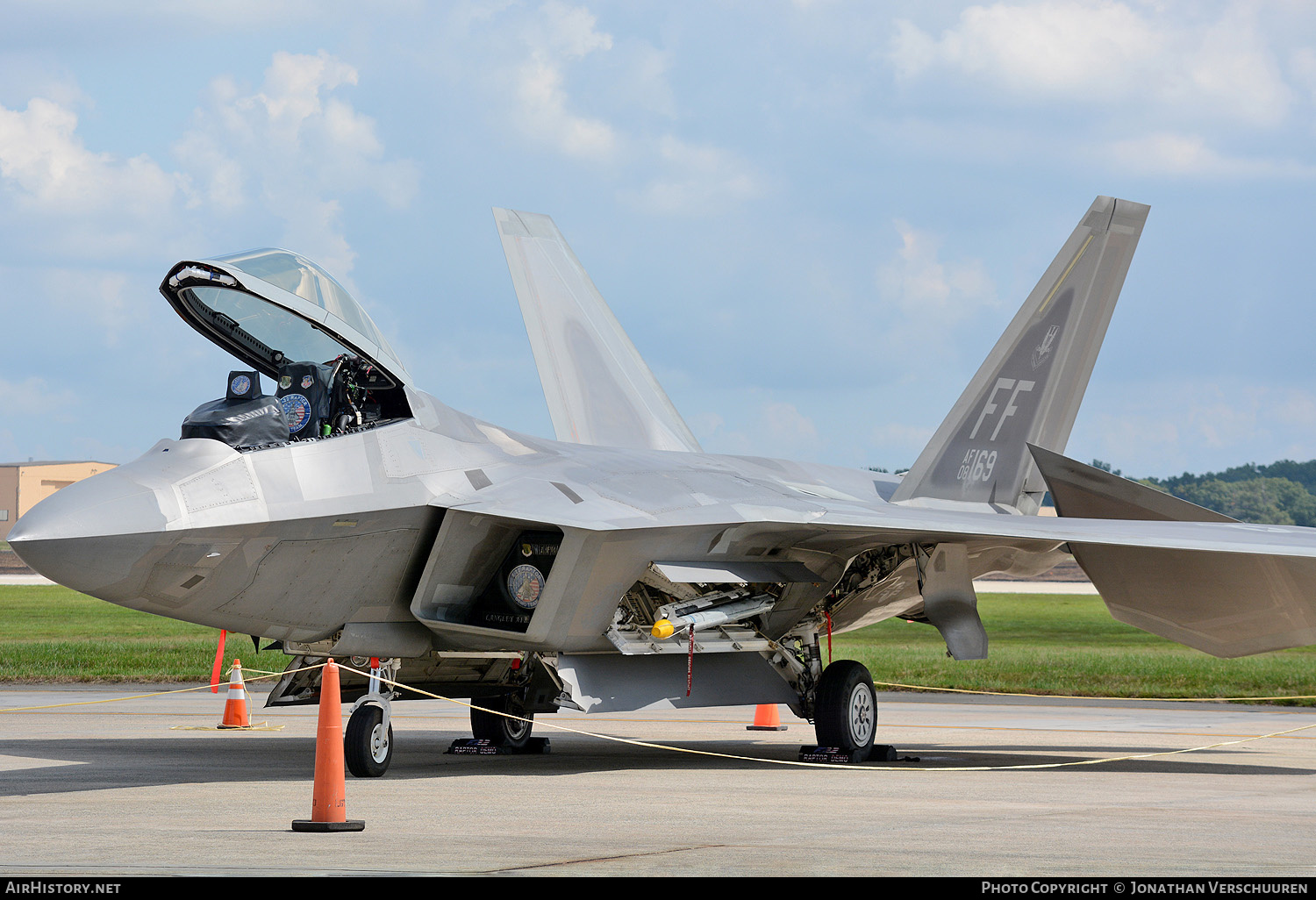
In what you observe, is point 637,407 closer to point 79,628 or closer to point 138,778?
point 138,778

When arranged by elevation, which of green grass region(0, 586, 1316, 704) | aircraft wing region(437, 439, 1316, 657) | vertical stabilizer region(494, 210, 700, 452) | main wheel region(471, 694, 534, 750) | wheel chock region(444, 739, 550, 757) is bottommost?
wheel chock region(444, 739, 550, 757)

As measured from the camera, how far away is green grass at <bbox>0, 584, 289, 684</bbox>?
886 inches

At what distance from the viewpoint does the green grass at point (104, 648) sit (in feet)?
73.9

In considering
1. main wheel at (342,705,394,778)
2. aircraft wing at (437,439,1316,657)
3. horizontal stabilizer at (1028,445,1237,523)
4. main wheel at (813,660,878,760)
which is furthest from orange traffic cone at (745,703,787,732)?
main wheel at (342,705,394,778)

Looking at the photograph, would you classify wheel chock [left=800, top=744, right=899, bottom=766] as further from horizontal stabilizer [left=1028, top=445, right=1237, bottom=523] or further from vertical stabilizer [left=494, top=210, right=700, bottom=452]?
vertical stabilizer [left=494, top=210, right=700, bottom=452]

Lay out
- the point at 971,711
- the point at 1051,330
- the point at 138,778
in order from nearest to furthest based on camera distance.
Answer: the point at 138,778 < the point at 1051,330 < the point at 971,711

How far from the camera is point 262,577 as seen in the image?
30.6 ft

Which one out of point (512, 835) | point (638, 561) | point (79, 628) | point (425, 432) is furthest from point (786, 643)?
point (79, 628)

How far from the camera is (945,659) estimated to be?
26422mm

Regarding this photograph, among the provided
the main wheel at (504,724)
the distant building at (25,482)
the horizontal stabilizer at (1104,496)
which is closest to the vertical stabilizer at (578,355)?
the main wheel at (504,724)

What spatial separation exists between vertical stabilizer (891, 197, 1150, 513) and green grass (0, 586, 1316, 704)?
570cm

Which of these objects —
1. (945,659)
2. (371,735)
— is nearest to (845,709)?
(371,735)

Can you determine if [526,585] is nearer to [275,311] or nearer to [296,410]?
[296,410]

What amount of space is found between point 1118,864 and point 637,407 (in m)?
10.3
